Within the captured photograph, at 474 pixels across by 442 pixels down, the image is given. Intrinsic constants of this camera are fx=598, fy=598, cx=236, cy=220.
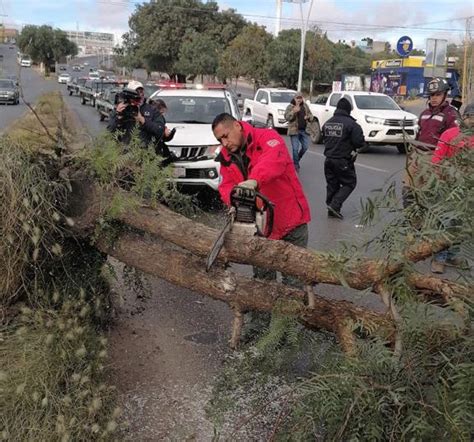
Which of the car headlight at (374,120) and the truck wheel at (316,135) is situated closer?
the car headlight at (374,120)

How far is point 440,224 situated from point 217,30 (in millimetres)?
64241

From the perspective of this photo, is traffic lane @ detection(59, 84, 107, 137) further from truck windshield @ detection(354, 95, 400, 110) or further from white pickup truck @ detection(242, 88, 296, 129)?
truck windshield @ detection(354, 95, 400, 110)

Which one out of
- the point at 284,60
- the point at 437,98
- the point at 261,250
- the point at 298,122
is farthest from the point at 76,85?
the point at 261,250

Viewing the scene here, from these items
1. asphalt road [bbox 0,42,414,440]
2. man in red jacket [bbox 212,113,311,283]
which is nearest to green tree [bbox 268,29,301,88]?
asphalt road [bbox 0,42,414,440]

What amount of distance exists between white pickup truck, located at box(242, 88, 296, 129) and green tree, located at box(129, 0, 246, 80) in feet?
123

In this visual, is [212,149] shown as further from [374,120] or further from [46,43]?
[46,43]

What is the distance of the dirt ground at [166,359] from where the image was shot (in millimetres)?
3381

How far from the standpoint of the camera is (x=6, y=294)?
3.80 meters

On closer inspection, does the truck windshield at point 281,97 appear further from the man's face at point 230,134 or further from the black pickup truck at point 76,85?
the black pickup truck at point 76,85

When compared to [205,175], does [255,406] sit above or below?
below

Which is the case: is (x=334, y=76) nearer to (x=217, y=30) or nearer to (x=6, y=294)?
(x=217, y=30)

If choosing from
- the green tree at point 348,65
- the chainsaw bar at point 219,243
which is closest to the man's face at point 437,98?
the chainsaw bar at point 219,243

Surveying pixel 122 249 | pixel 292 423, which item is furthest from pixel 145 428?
pixel 122 249

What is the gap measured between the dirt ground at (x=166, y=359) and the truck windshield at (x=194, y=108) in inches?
190
